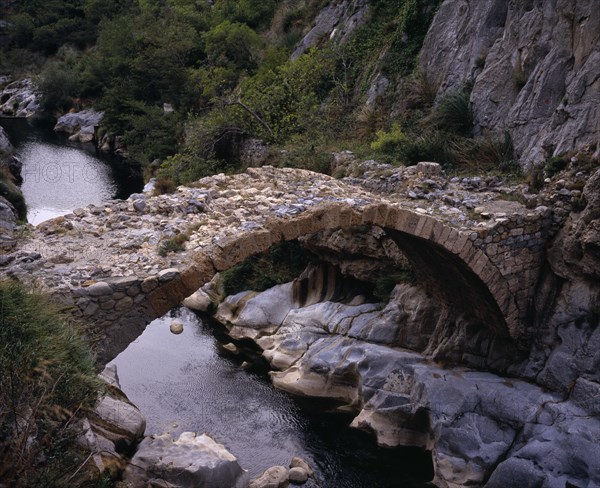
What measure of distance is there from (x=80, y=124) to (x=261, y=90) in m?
15.6

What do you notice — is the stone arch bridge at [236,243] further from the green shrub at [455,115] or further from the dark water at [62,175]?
the dark water at [62,175]

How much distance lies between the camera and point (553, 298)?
9.77 metres

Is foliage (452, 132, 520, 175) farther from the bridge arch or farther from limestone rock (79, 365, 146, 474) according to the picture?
limestone rock (79, 365, 146, 474)

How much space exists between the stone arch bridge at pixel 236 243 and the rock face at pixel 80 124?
2349cm

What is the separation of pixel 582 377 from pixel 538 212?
2413mm

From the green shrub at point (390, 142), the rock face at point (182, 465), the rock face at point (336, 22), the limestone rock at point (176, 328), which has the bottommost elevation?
the limestone rock at point (176, 328)

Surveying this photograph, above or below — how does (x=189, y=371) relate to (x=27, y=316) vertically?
below

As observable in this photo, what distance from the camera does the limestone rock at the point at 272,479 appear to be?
878cm

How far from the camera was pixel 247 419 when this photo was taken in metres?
10.7

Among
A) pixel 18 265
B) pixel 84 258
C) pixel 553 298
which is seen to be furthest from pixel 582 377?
pixel 18 265

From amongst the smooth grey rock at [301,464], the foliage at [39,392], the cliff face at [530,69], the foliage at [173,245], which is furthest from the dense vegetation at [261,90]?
the foliage at [39,392]

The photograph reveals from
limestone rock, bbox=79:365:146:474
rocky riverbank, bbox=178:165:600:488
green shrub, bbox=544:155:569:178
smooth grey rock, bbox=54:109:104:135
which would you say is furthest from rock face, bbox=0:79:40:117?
green shrub, bbox=544:155:569:178

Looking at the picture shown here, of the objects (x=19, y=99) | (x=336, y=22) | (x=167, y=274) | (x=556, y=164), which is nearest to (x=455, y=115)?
(x=556, y=164)

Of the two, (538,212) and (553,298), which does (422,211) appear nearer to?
(538,212)
